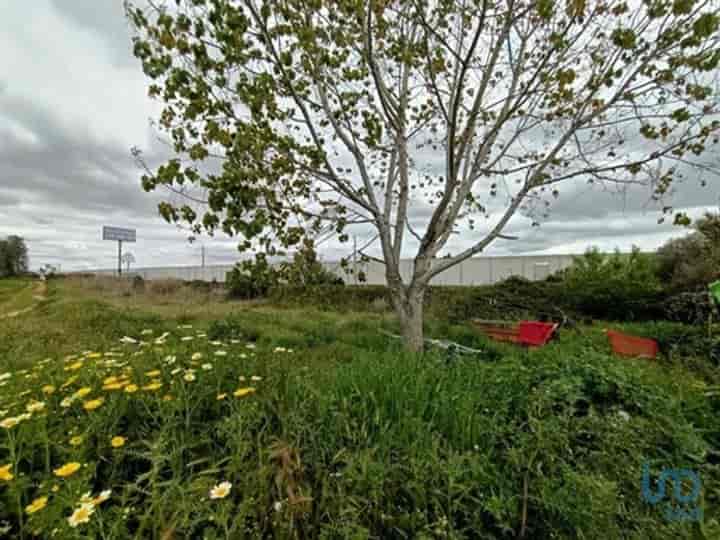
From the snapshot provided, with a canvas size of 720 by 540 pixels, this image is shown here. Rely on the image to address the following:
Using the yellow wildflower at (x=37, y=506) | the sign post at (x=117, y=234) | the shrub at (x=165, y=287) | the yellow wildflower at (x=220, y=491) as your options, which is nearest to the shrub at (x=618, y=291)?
the yellow wildflower at (x=220, y=491)

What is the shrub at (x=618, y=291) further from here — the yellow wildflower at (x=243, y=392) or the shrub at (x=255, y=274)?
the yellow wildflower at (x=243, y=392)

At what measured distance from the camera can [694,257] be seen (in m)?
8.62

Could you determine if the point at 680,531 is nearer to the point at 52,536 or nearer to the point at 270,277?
the point at 52,536


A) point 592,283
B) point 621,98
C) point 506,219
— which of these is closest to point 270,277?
point 506,219

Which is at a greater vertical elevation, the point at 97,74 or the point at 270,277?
the point at 97,74

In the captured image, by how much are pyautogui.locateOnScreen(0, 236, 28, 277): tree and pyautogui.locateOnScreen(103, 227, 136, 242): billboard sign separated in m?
22.6

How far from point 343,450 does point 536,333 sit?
499 centimetres

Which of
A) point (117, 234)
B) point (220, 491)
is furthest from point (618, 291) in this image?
point (117, 234)

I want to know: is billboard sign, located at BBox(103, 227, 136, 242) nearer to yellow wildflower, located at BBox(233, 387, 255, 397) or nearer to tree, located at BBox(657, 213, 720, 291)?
yellow wildflower, located at BBox(233, 387, 255, 397)

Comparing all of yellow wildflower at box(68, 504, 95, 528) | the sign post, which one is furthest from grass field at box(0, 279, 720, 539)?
the sign post

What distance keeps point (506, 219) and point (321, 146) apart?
218cm

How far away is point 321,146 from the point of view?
11.5 ft

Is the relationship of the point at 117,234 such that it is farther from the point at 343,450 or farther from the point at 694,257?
the point at 694,257

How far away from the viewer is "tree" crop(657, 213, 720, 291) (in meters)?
7.14
